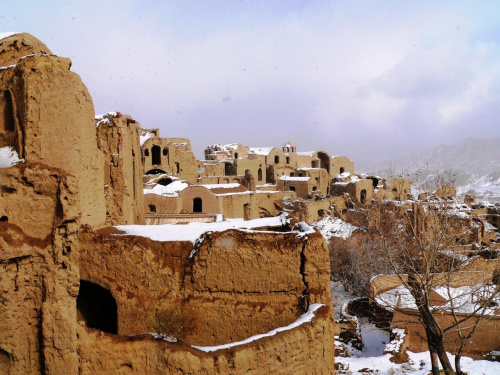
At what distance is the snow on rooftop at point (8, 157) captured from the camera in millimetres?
4621

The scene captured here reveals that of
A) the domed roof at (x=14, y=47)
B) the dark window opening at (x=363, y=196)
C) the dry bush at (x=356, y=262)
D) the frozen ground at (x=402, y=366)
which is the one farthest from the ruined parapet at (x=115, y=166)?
the dark window opening at (x=363, y=196)

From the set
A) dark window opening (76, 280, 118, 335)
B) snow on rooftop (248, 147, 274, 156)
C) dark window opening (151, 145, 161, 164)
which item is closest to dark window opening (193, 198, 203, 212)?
dark window opening (76, 280, 118, 335)

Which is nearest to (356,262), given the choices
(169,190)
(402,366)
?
(402,366)

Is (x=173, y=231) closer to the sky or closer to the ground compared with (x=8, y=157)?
closer to the ground

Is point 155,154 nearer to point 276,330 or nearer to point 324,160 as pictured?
point 324,160

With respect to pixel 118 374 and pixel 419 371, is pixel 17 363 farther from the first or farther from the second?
pixel 419 371

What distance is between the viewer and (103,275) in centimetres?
611

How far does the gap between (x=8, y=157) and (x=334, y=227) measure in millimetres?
26789

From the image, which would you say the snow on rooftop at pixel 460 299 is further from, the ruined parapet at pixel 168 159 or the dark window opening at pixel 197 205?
the ruined parapet at pixel 168 159

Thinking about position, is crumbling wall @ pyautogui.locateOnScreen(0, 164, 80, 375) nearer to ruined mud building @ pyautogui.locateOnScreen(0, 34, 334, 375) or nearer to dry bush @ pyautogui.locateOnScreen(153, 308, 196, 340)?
ruined mud building @ pyautogui.locateOnScreen(0, 34, 334, 375)

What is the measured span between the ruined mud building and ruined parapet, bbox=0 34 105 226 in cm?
2

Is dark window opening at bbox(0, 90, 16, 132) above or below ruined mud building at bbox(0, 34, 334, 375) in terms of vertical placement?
above

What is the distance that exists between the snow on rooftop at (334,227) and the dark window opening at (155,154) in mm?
15559

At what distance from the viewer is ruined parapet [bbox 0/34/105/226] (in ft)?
16.4
